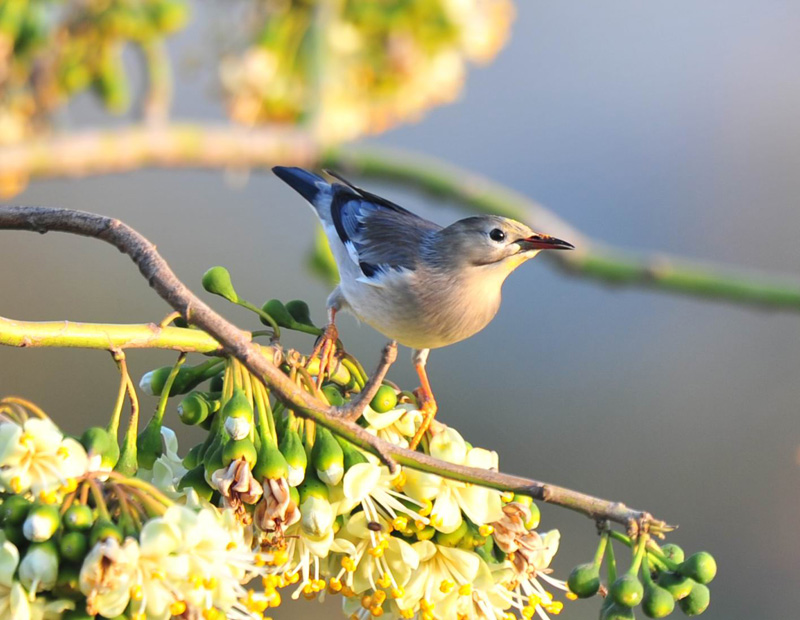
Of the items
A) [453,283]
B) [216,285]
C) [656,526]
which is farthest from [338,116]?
[656,526]

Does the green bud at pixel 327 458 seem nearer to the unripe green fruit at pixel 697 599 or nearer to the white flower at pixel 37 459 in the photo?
the white flower at pixel 37 459

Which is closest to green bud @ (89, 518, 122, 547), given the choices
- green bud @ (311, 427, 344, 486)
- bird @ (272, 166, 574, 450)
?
green bud @ (311, 427, 344, 486)

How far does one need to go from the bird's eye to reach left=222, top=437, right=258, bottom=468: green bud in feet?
3.92

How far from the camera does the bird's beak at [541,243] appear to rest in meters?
2.19

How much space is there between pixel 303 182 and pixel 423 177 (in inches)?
15.9

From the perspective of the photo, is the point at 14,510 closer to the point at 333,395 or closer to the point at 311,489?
the point at 311,489

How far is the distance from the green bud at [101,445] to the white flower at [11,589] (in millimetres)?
162

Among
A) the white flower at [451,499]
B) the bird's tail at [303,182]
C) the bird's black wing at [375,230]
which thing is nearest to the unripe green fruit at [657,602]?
the white flower at [451,499]

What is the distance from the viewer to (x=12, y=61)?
3082 mm

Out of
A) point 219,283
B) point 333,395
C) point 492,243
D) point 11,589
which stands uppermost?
point 492,243

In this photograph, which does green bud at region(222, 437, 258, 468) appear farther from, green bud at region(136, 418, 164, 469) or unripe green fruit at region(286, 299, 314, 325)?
unripe green fruit at region(286, 299, 314, 325)

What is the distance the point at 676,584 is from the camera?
1.29 m

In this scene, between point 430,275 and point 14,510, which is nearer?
point 14,510

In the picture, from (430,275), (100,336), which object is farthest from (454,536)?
(430,275)
